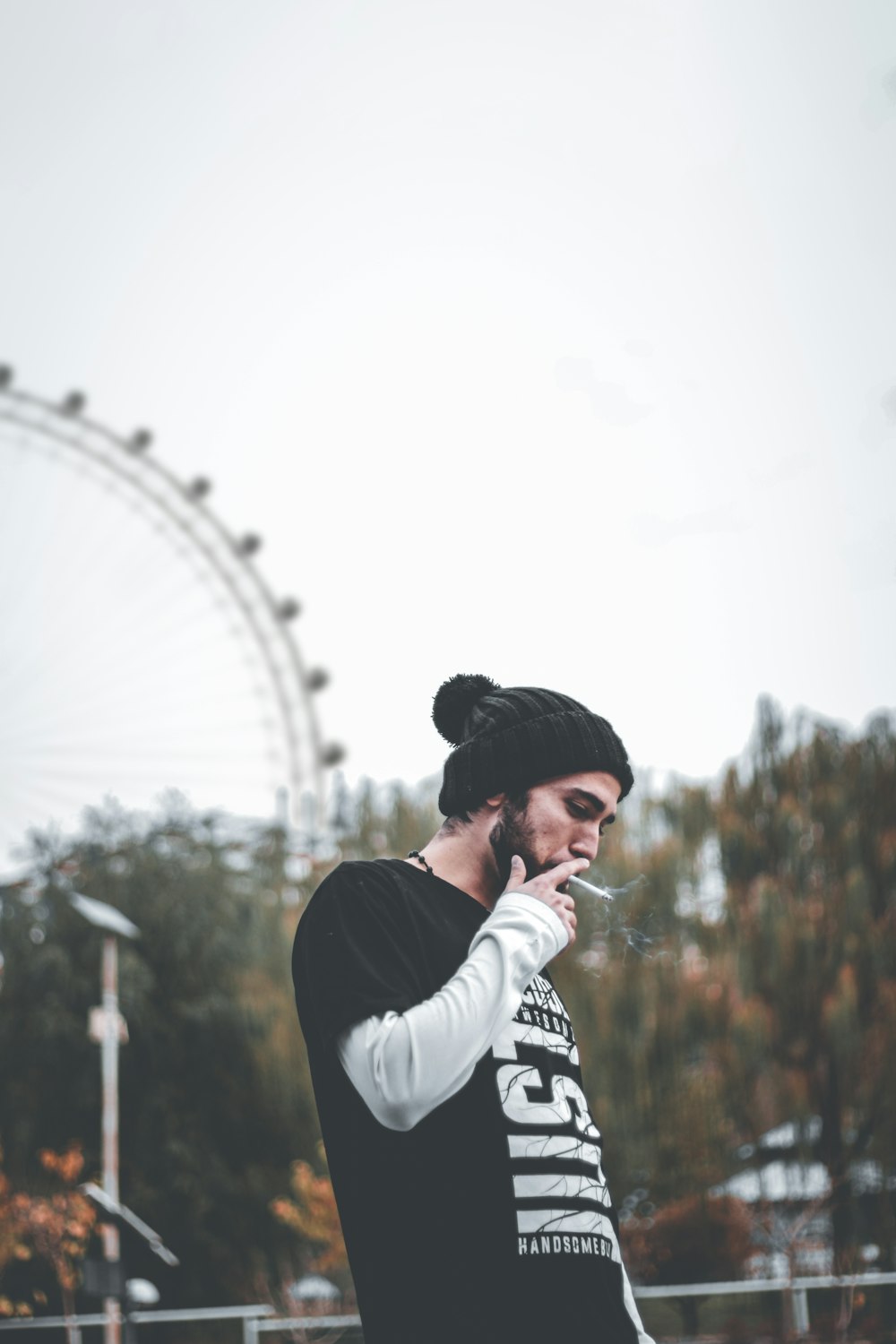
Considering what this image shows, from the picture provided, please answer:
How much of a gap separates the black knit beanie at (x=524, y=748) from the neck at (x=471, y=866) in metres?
0.04

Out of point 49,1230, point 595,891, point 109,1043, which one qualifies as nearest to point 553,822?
point 595,891

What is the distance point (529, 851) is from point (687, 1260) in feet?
50.6

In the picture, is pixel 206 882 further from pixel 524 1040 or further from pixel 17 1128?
pixel 524 1040

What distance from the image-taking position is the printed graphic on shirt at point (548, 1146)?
1.47 metres

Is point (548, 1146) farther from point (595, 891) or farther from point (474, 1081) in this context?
point (595, 891)

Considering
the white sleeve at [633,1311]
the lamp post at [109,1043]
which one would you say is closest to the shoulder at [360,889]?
the white sleeve at [633,1311]

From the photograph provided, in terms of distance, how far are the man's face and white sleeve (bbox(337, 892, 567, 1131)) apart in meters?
0.16

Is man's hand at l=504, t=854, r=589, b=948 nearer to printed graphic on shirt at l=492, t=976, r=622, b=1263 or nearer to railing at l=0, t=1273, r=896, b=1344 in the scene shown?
printed graphic on shirt at l=492, t=976, r=622, b=1263

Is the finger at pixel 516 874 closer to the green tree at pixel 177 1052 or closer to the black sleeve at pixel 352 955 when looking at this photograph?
the black sleeve at pixel 352 955

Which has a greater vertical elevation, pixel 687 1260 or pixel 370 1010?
pixel 370 1010

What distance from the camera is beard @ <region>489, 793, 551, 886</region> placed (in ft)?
5.38

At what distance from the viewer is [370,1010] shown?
1.45m

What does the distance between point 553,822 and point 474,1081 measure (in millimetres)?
302

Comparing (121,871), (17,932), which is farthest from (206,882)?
(17,932)
